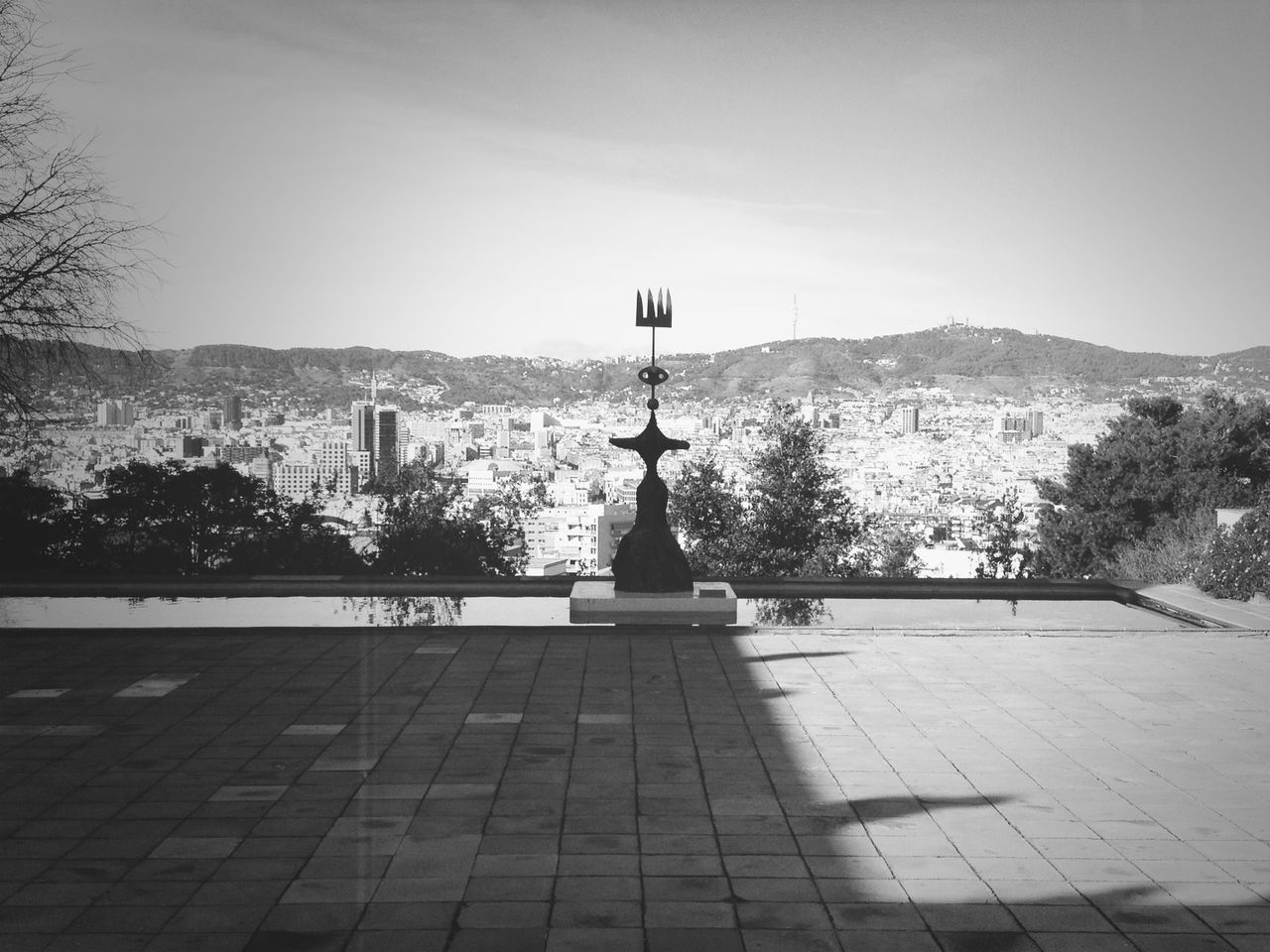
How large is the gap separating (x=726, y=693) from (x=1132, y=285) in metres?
17.8

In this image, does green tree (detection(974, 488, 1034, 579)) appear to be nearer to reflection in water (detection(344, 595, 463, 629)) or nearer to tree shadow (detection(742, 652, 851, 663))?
reflection in water (detection(344, 595, 463, 629))

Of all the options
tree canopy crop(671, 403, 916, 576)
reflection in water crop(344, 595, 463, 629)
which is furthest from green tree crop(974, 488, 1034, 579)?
reflection in water crop(344, 595, 463, 629)

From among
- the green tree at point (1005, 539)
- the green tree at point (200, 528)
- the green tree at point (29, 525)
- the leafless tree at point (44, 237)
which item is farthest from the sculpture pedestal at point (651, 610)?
the green tree at point (1005, 539)

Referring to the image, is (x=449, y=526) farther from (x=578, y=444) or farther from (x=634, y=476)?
(x=634, y=476)

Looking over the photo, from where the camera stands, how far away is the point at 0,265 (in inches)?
356

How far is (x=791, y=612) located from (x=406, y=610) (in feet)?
9.79

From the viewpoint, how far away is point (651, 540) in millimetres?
8641

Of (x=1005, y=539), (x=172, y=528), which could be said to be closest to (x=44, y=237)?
(x=172, y=528)

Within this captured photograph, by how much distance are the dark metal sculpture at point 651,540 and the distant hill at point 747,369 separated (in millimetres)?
6987

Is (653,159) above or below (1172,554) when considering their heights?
above

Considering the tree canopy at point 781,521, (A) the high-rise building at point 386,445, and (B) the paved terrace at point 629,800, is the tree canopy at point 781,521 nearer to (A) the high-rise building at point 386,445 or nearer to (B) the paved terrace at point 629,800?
(A) the high-rise building at point 386,445

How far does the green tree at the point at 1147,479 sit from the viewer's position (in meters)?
20.1

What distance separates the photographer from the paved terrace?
3.24 m

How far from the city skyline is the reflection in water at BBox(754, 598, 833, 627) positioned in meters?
3.90
